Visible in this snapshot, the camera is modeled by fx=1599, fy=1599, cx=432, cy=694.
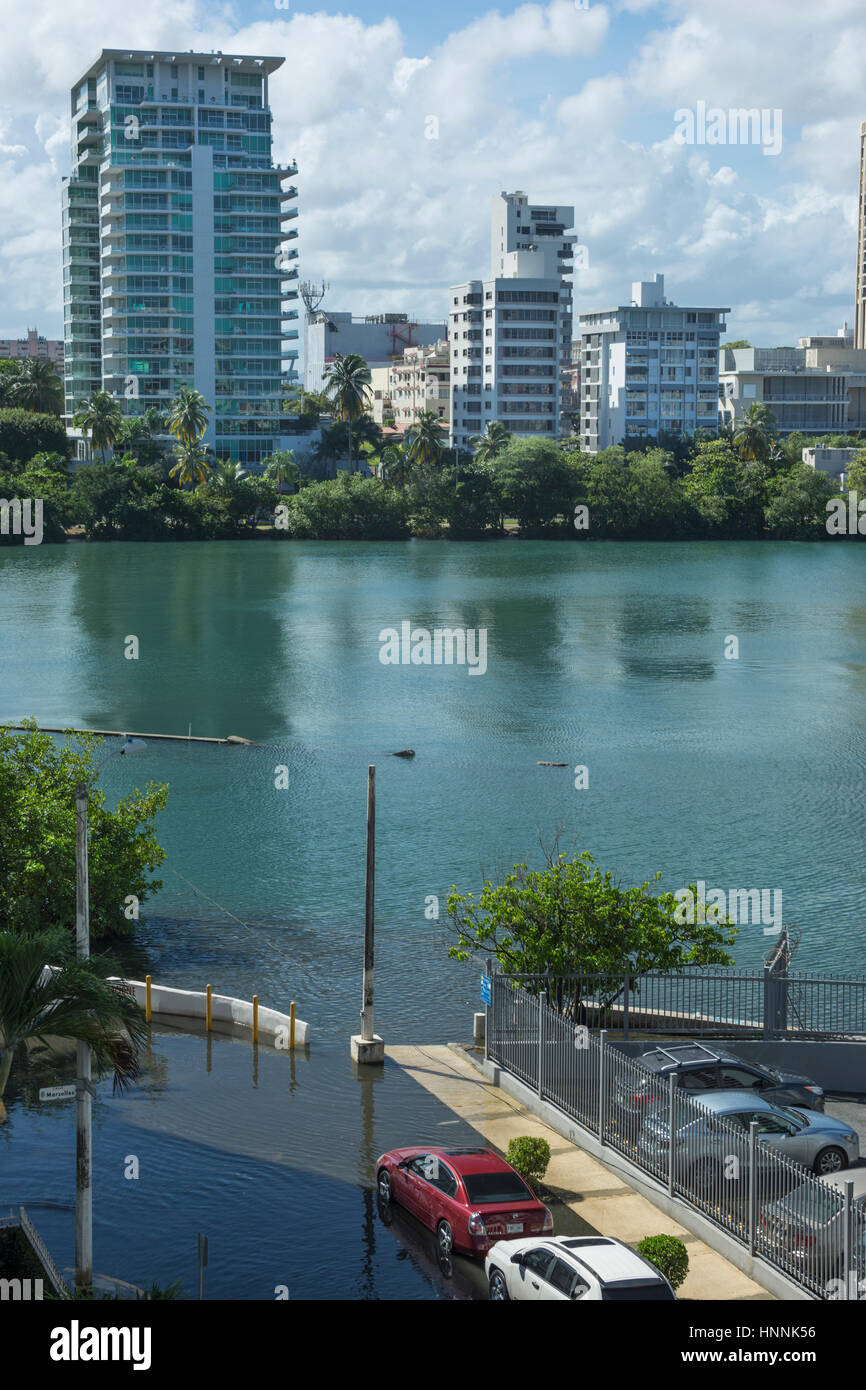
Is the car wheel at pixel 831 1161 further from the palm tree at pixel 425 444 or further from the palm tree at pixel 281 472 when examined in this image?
the palm tree at pixel 281 472

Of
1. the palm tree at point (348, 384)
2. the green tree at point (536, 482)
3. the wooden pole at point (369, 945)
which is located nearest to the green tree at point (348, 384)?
the palm tree at point (348, 384)

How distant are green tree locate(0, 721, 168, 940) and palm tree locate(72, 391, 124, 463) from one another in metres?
149

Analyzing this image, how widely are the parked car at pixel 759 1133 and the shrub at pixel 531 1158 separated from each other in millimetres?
1551

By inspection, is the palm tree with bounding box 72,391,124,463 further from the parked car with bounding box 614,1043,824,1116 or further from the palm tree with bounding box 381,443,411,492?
the parked car with bounding box 614,1043,824,1116

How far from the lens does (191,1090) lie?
30.1 m

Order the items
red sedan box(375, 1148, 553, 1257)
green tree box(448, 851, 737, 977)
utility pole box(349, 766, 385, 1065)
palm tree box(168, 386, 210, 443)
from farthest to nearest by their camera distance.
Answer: palm tree box(168, 386, 210, 443) → green tree box(448, 851, 737, 977) → utility pole box(349, 766, 385, 1065) → red sedan box(375, 1148, 553, 1257)

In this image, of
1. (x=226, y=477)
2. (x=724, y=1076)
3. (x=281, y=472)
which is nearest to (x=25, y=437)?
(x=226, y=477)

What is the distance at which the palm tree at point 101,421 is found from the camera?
18675 cm

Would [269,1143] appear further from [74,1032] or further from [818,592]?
[818,592]

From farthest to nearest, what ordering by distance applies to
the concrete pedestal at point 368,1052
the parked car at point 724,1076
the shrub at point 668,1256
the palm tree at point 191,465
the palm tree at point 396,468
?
the palm tree at point 396,468
the palm tree at point 191,465
the concrete pedestal at point 368,1052
the parked car at point 724,1076
the shrub at point 668,1256

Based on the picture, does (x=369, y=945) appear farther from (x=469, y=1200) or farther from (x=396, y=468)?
(x=396, y=468)

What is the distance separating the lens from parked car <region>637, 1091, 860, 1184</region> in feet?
77.0

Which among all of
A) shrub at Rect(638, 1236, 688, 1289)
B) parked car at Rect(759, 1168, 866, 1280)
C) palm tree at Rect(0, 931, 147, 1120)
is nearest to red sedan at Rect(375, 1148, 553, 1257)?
shrub at Rect(638, 1236, 688, 1289)

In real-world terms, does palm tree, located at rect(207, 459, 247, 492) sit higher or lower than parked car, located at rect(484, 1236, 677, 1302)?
higher
